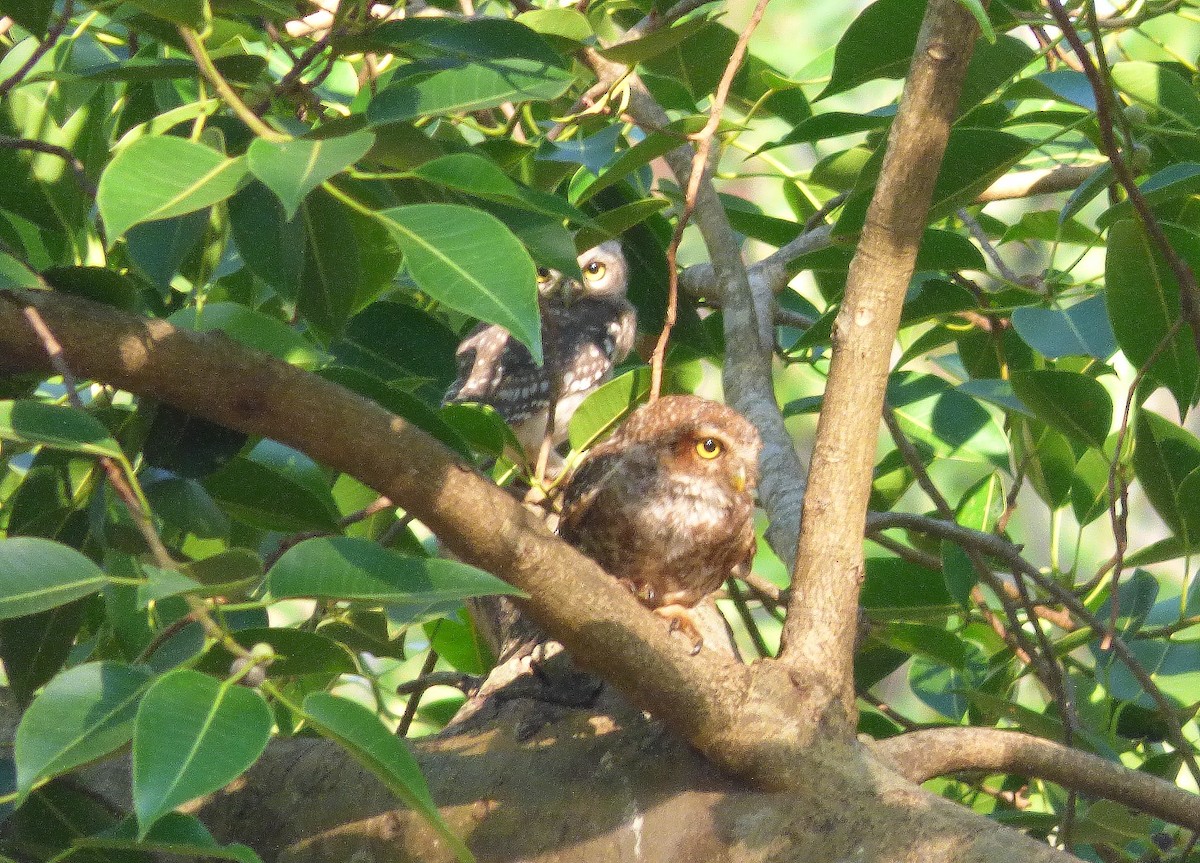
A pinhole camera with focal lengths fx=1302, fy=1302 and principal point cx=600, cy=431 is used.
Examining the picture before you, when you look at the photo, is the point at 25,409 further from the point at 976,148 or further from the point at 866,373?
the point at 976,148

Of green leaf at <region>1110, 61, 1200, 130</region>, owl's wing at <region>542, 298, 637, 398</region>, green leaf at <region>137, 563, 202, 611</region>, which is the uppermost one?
green leaf at <region>1110, 61, 1200, 130</region>

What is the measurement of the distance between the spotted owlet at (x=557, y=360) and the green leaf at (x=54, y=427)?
8.82 feet

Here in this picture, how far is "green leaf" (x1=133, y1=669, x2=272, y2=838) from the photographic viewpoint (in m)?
0.89

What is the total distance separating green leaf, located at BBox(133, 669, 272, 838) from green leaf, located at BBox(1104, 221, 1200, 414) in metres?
1.46

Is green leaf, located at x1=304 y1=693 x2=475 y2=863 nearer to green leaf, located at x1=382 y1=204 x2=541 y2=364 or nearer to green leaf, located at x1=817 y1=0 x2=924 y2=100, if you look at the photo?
green leaf, located at x1=382 y1=204 x2=541 y2=364

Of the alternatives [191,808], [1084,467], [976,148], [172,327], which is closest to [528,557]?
[172,327]

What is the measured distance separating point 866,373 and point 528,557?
1.90 feet

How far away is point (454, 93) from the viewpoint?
134cm

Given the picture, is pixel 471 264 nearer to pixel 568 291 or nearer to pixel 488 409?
pixel 488 409

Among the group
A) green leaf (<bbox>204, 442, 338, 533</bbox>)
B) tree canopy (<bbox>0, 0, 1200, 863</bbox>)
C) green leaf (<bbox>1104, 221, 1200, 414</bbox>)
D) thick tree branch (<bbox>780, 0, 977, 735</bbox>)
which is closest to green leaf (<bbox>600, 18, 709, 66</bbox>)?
tree canopy (<bbox>0, 0, 1200, 863</bbox>)

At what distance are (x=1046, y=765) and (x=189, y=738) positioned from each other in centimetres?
126

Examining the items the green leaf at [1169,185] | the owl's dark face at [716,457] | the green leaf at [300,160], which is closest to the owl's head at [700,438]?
the owl's dark face at [716,457]

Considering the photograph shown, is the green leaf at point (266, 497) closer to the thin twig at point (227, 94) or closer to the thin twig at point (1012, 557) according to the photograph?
the thin twig at point (227, 94)

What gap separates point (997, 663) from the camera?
270 cm
